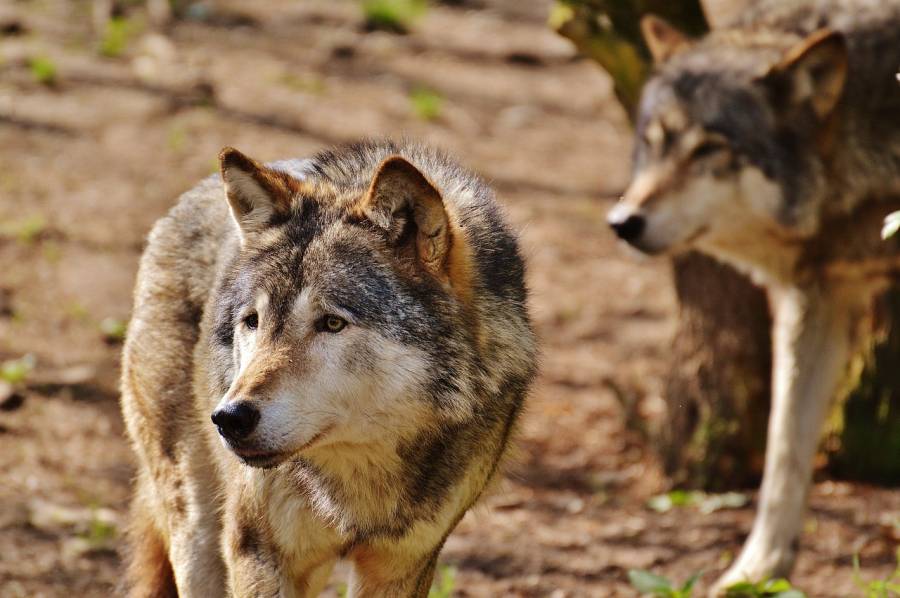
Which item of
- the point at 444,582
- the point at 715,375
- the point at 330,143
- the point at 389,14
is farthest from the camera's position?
the point at 389,14

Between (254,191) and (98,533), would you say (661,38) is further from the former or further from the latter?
(98,533)

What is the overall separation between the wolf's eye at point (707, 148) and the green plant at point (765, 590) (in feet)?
6.49

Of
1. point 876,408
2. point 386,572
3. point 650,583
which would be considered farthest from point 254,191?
point 876,408

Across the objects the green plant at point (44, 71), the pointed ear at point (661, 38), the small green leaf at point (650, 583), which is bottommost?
the small green leaf at point (650, 583)

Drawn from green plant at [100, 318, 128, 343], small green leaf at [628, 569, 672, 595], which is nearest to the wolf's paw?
small green leaf at [628, 569, 672, 595]

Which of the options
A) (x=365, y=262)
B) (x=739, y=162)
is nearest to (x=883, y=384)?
(x=739, y=162)

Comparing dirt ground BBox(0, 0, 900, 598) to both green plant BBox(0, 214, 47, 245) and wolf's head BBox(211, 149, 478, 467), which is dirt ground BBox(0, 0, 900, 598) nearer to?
green plant BBox(0, 214, 47, 245)

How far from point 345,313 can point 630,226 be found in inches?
101

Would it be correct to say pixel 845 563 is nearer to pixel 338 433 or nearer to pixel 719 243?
pixel 719 243

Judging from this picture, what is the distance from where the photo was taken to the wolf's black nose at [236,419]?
3186mm

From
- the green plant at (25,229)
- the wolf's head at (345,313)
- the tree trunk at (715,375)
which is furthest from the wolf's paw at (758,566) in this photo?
the green plant at (25,229)

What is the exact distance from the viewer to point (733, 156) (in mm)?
5754

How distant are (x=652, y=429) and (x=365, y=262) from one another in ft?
12.1

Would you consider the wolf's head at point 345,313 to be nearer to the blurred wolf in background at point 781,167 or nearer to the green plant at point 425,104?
the blurred wolf in background at point 781,167
